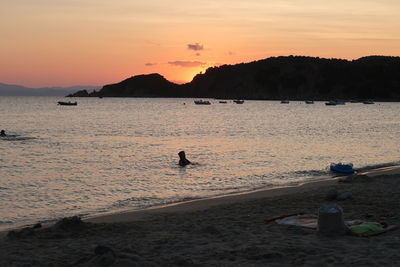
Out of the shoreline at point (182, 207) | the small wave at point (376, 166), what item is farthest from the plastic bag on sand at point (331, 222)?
the small wave at point (376, 166)

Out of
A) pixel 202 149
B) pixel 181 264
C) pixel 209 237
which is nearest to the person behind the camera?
pixel 181 264

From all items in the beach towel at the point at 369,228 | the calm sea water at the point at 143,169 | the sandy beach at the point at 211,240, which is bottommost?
the calm sea water at the point at 143,169

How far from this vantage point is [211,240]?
10.6 m

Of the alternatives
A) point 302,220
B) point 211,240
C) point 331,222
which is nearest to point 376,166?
point 302,220

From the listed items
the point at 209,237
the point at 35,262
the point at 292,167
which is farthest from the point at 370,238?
the point at 292,167

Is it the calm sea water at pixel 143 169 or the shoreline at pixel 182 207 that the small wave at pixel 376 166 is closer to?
the calm sea water at pixel 143 169

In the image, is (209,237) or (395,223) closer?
(209,237)

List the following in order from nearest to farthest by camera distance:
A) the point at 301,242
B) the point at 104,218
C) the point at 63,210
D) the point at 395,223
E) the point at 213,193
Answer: the point at 301,242
the point at 395,223
the point at 104,218
the point at 63,210
the point at 213,193

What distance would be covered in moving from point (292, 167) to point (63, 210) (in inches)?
576

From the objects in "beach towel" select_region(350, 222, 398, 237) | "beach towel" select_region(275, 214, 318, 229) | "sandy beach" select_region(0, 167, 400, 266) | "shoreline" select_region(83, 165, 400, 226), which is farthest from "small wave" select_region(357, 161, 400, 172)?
"beach towel" select_region(350, 222, 398, 237)

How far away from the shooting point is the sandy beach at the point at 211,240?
904 cm

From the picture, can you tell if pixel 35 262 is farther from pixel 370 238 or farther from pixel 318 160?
pixel 318 160

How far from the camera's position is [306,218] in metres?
12.2

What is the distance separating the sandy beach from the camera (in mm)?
9039
